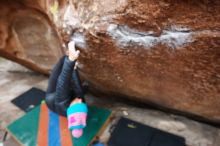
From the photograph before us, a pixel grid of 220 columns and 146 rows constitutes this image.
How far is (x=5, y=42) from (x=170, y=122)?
2613mm

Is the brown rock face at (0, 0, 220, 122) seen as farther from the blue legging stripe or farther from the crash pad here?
the blue legging stripe

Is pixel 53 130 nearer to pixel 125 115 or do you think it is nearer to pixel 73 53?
pixel 125 115

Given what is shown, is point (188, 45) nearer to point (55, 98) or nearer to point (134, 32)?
point (134, 32)

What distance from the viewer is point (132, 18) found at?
190 centimetres

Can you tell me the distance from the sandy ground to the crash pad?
0.38 feet

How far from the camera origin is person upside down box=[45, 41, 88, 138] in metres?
2.21

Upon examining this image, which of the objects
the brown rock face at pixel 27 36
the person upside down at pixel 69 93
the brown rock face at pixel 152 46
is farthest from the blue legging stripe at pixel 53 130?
the brown rock face at pixel 27 36

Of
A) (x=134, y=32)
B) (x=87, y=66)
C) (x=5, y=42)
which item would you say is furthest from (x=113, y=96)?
(x=5, y=42)

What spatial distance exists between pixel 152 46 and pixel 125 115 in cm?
114

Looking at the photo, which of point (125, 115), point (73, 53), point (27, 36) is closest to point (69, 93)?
point (73, 53)

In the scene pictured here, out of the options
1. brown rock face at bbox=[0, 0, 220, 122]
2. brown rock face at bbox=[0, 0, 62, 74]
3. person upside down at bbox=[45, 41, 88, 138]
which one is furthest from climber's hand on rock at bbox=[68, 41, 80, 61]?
brown rock face at bbox=[0, 0, 62, 74]

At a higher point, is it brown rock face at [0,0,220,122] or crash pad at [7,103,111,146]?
brown rock face at [0,0,220,122]

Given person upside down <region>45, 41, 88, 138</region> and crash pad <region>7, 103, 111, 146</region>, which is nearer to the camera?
person upside down <region>45, 41, 88, 138</region>

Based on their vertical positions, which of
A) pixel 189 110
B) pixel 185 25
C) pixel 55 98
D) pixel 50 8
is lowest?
pixel 189 110
